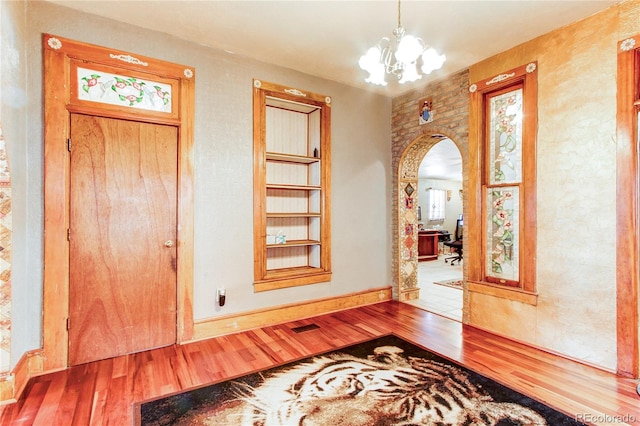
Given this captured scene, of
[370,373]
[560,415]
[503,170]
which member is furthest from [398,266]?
[560,415]

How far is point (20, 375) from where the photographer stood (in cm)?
228

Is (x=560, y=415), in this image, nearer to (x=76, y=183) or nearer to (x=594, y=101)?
(x=594, y=101)

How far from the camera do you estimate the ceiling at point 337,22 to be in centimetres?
254

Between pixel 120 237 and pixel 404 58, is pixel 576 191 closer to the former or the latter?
pixel 404 58

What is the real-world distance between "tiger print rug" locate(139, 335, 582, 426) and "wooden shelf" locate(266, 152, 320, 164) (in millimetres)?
2232

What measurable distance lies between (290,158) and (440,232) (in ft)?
26.8

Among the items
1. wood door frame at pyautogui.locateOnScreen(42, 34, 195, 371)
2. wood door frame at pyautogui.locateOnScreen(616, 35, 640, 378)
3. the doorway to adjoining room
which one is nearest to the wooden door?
wood door frame at pyautogui.locateOnScreen(42, 34, 195, 371)

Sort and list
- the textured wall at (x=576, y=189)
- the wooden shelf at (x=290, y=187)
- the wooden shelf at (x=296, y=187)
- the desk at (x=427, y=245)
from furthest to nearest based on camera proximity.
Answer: the desk at (x=427, y=245) → the wooden shelf at (x=296, y=187) → the wooden shelf at (x=290, y=187) → the textured wall at (x=576, y=189)

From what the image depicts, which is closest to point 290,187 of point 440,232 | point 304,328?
point 304,328

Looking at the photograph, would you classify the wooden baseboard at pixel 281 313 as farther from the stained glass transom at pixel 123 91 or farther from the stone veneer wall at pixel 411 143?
the stained glass transom at pixel 123 91

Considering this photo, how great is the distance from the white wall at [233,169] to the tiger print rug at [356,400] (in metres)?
1.14

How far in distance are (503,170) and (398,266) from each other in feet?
6.37

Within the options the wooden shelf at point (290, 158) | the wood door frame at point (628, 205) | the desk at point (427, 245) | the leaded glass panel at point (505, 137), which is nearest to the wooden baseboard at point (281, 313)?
the wooden shelf at point (290, 158)

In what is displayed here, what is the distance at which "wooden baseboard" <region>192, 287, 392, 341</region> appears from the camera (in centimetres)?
324
